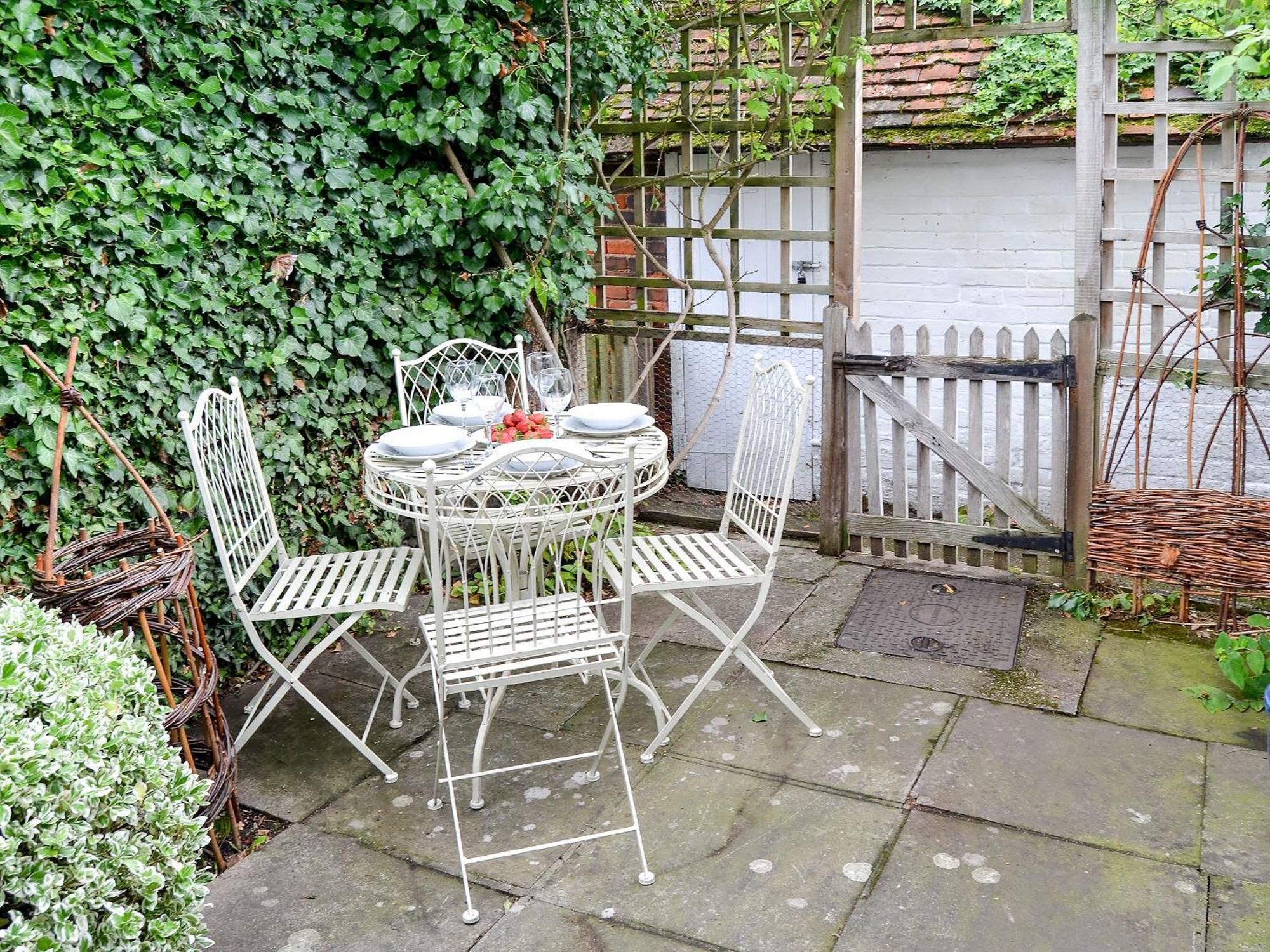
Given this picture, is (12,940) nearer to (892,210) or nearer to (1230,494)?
(1230,494)

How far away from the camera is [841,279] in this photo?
5.48m

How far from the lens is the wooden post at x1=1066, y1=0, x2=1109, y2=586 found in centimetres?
473

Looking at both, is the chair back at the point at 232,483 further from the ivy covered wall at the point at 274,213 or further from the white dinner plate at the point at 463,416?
the white dinner plate at the point at 463,416

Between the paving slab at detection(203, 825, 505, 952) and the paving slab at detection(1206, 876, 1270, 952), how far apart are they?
1.78 metres

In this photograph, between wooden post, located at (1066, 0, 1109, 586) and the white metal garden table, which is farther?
wooden post, located at (1066, 0, 1109, 586)

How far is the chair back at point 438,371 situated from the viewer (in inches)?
183

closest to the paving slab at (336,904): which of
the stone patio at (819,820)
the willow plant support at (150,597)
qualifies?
the stone patio at (819,820)

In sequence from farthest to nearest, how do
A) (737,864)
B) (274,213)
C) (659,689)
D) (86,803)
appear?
(274,213) → (659,689) → (737,864) → (86,803)

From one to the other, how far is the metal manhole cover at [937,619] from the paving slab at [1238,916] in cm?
141

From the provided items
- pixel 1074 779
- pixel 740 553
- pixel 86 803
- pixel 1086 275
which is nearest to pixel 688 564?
pixel 740 553

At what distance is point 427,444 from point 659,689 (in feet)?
4.34

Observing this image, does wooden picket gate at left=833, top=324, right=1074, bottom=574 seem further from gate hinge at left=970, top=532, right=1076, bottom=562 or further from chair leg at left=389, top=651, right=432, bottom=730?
chair leg at left=389, top=651, right=432, bottom=730

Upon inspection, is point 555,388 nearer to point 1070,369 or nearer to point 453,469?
point 453,469

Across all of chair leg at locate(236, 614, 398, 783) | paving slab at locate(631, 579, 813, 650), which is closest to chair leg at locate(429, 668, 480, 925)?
chair leg at locate(236, 614, 398, 783)
